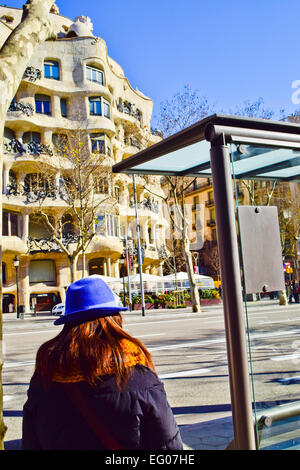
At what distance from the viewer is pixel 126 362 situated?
181 cm

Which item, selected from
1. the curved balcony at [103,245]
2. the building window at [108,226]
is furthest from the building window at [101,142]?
the curved balcony at [103,245]

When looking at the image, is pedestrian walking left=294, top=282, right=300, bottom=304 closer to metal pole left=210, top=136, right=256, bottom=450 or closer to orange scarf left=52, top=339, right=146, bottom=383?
metal pole left=210, top=136, right=256, bottom=450

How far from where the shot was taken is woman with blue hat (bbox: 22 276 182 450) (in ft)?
5.73

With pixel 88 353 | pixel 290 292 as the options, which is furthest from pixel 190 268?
pixel 88 353

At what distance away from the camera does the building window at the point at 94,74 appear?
41500 millimetres

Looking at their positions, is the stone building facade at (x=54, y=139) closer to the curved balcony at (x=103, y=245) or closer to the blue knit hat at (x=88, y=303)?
the curved balcony at (x=103, y=245)

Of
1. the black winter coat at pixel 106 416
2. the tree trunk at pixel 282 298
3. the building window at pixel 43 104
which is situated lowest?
the black winter coat at pixel 106 416

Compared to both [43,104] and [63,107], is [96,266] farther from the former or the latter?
[43,104]

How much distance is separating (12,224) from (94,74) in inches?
608

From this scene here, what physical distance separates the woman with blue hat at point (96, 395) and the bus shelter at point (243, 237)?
109 cm

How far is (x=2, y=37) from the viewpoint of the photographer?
3688 centimetres

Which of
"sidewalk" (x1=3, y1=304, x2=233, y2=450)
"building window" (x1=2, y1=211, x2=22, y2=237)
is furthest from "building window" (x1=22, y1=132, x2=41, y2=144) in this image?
"sidewalk" (x1=3, y1=304, x2=233, y2=450)
